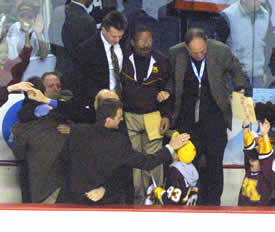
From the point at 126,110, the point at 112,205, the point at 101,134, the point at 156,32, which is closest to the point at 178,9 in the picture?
the point at 156,32

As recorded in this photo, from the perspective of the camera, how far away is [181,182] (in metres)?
5.08

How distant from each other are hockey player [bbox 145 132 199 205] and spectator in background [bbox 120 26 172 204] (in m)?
0.46

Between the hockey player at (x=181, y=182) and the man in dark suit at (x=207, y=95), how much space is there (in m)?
0.41

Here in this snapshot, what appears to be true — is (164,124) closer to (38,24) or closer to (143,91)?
(143,91)

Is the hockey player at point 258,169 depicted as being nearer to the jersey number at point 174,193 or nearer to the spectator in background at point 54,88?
the jersey number at point 174,193

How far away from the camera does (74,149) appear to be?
4895mm

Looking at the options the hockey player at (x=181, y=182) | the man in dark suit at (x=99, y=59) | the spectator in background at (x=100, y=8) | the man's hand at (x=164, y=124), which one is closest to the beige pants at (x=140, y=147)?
the man's hand at (x=164, y=124)

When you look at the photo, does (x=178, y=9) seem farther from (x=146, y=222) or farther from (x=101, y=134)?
(x=146, y=222)

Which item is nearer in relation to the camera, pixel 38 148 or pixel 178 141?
pixel 178 141

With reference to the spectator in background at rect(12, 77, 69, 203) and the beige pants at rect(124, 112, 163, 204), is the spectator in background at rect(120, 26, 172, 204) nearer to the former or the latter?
the beige pants at rect(124, 112, 163, 204)

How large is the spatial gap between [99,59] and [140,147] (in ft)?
2.52

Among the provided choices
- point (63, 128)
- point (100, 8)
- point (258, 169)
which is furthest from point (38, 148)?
point (258, 169)

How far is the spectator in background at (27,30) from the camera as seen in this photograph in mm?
5379

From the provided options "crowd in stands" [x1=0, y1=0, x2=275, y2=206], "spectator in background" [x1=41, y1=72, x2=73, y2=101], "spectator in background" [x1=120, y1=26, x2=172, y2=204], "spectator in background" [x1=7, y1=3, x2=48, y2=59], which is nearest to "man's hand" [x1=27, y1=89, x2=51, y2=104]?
"crowd in stands" [x1=0, y1=0, x2=275, y2=206]
